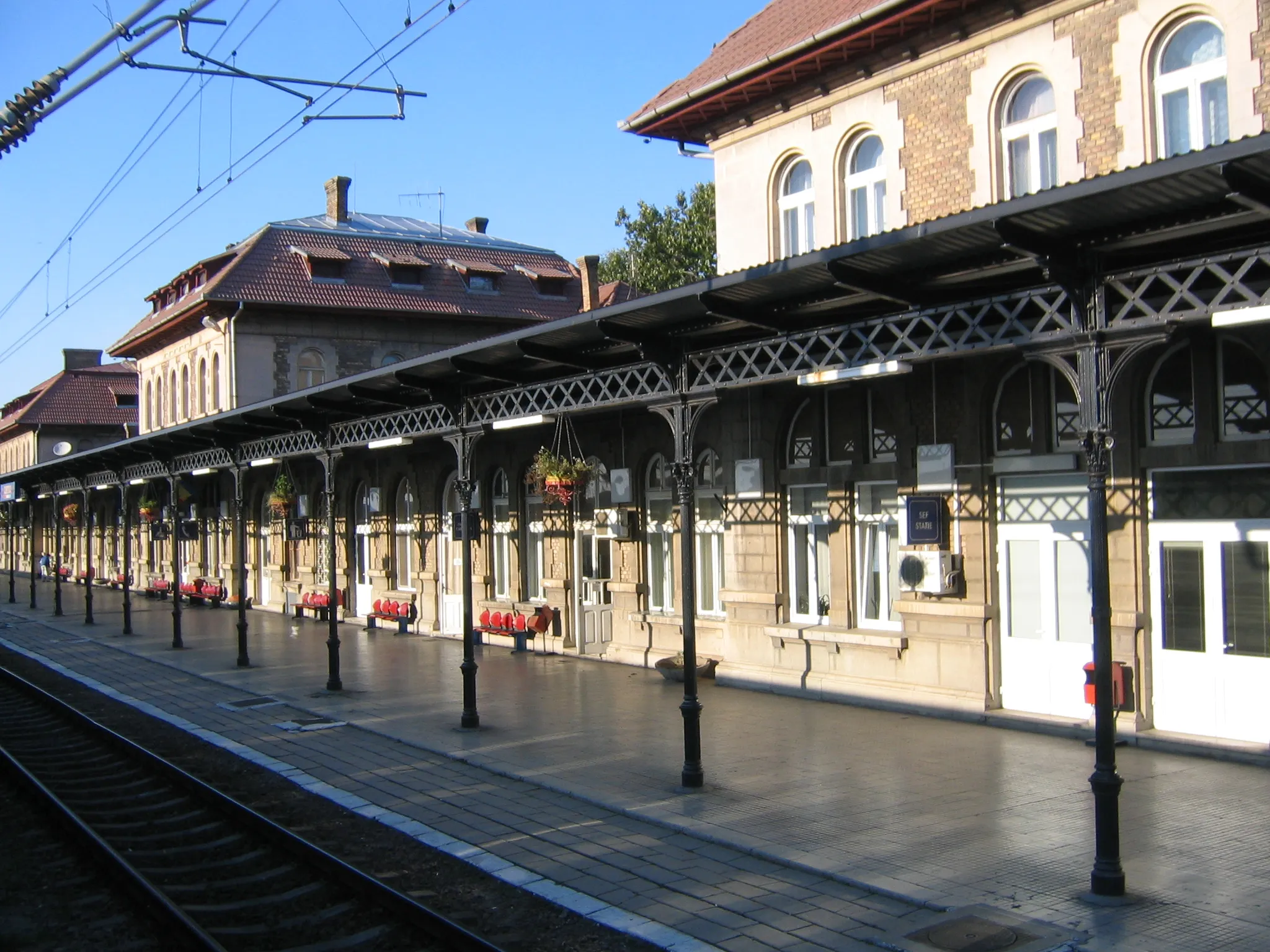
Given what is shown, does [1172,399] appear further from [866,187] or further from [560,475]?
[560,475]

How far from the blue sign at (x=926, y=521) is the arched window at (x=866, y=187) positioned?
12.9 feet

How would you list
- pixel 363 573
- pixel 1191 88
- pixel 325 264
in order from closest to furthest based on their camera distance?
pixel 1191 88 → pixel 363 573 → pixel 325 264

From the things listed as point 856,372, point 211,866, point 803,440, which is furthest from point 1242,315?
point 803,440

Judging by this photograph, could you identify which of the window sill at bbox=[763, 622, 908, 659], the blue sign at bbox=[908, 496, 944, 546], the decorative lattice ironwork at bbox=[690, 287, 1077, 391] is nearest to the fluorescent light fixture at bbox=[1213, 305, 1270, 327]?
the decorative lattice ironwork at bbox=[690, 287, 1077, 391]

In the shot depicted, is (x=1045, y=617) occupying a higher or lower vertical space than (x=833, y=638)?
higher

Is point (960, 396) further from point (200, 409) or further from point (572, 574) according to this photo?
point (200, 409)

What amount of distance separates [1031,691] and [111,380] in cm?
6101

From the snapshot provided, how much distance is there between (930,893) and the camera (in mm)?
7195

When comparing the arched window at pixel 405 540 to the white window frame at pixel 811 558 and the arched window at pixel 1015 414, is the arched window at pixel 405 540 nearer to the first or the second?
the white window frame at pixel 811 558

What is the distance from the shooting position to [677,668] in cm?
1623

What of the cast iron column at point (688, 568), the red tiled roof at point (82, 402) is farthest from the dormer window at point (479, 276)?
the cast iron column at point (688, 568)

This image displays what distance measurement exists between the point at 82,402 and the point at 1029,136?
194ft

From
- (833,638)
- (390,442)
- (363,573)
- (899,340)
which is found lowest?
(833,638)

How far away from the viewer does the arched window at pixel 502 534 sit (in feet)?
72.1
